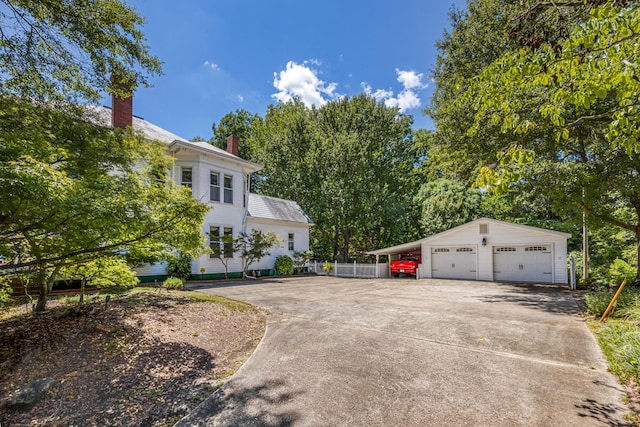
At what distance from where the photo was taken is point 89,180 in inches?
175

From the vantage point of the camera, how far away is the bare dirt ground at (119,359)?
10.6 ft

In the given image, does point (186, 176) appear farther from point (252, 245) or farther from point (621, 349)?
point (621, 349)

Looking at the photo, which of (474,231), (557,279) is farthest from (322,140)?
(557,279)

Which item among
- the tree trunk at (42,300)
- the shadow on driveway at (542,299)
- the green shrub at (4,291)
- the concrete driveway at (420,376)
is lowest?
the shadow on driveway at (542,299)

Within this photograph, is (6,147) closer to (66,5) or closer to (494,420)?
(66,5)

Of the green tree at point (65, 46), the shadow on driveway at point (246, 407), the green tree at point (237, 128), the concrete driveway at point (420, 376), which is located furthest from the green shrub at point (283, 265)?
the green tree at point (237, 128)

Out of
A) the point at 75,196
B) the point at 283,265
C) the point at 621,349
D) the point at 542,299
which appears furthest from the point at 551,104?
the point at 283,265

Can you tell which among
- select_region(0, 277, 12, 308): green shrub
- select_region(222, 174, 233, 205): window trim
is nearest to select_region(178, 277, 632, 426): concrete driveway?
select_region(0, 277, 12, 308): green shrub

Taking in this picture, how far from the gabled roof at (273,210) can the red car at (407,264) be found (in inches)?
282

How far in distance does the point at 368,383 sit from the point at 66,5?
713 centimetres

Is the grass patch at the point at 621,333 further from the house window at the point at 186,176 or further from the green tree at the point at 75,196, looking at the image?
the house window at the point at 186,176

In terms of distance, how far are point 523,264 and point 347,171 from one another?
14.1 metres

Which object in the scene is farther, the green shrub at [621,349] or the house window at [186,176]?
the house window at [186,176]

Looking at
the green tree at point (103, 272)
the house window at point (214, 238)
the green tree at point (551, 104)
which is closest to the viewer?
the green tree at point (551, 104)
